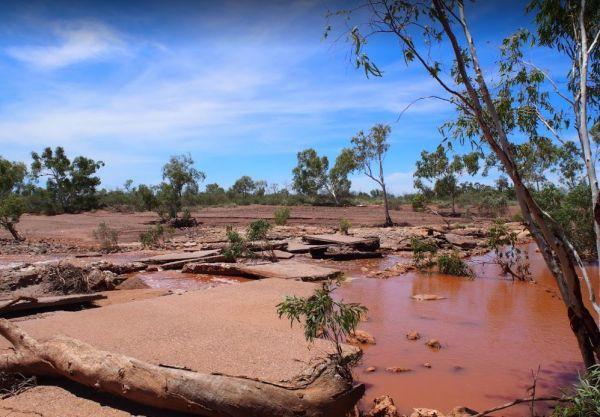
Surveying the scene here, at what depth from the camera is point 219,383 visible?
139 inches

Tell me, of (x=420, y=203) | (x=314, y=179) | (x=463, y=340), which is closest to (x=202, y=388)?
(x=463, y=340)

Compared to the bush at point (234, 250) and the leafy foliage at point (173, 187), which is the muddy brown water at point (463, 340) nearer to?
the bush at point (234, 250)

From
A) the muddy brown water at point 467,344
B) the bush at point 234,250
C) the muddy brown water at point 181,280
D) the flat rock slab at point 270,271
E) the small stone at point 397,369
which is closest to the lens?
the muddy brown water at point 467,344

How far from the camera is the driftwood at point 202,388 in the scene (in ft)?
11.3

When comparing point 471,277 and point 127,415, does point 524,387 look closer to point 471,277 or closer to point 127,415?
point 127,415

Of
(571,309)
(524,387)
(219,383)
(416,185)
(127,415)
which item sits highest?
(416,185)

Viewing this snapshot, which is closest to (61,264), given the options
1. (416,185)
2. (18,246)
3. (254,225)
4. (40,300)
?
(40,300)

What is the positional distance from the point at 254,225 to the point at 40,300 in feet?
26.7

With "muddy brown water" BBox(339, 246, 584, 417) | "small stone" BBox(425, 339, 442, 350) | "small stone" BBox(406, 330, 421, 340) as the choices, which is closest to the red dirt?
"muddy brown water" BBox(339, 246, 584, 417)

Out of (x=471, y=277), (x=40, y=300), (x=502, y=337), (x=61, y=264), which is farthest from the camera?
(x=471, y=277)

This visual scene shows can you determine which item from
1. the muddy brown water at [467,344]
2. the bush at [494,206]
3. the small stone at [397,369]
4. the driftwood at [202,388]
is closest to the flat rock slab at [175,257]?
the muddy brown water at [467,344]

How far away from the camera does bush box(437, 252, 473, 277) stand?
496 inches

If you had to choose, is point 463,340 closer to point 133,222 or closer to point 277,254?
point 277,254

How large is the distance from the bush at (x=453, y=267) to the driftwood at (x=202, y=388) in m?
9.49
